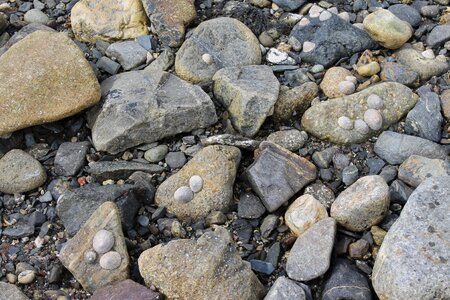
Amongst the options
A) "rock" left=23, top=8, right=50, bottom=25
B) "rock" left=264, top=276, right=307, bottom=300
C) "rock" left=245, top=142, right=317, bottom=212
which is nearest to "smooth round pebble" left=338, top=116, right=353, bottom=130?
"rock" left=245, top=142, right=317, bottom=212

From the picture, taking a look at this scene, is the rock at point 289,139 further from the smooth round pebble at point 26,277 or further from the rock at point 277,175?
the smooth round pebble at point 26,277

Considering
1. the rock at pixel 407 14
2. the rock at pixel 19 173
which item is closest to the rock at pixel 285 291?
the rock at pixel 19 173

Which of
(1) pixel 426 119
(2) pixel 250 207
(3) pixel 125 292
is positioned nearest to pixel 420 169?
(1) pixel 426 119

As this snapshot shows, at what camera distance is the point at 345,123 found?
445 centimetres

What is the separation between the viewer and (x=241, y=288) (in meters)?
3.54

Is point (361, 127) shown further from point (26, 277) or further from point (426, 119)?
point (26, 277)

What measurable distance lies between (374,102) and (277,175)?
3.41 feet

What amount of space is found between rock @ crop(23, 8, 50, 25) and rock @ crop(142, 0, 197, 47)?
1004 millimetres

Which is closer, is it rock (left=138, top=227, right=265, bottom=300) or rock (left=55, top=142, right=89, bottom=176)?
rock (left=138, top=227, right=265, bottom=300)

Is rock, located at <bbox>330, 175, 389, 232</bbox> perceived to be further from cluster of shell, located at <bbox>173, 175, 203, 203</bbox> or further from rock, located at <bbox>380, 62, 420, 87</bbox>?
rock, located at <bbox>380, 62, 420, 87</bbox>

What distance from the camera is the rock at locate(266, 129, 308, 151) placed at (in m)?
4.42

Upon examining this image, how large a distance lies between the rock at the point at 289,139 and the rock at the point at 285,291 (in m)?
1.18

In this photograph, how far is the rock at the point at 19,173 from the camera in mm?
4281

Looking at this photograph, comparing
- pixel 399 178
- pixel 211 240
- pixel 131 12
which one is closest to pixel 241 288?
pixel 211 240
